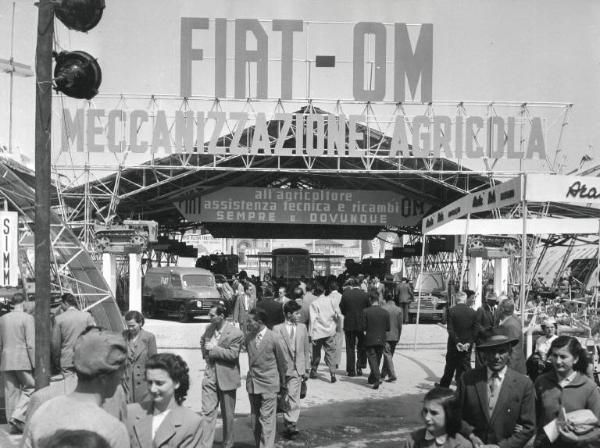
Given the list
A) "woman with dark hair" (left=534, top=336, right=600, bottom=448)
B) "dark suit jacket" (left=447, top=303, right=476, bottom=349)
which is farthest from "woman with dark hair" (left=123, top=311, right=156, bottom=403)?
"dark suit jacket" (left=447, top=303, right=476, bottom=349)

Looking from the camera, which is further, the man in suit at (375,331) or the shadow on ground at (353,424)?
the man in suit at (375,331)

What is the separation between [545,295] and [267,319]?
20264mm

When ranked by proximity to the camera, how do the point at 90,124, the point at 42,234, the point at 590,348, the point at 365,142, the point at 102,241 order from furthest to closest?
the point at 365,142 < the point at 90,124 < the point at 102,241 < the point at 590,348 < the point at 42,234

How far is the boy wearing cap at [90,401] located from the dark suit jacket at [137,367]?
12.8 ft

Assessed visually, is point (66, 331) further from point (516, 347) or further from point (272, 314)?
point (516, 347)

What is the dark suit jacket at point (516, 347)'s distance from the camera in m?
8.67

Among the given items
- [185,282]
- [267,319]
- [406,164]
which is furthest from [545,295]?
[267,319]

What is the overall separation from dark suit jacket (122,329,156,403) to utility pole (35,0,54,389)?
5.79 feet

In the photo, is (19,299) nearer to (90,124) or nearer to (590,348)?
(590,348)

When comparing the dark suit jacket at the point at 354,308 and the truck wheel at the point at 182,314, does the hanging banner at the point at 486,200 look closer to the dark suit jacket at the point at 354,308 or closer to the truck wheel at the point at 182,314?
the dark suit jacket at the point at 354,308

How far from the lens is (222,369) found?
26.0 feet

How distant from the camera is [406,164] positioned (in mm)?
28141

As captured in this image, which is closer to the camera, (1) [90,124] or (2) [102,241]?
(2) [102,241]

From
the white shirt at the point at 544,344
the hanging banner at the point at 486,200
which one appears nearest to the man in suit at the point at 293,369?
the white shirt at the point at 544,344
